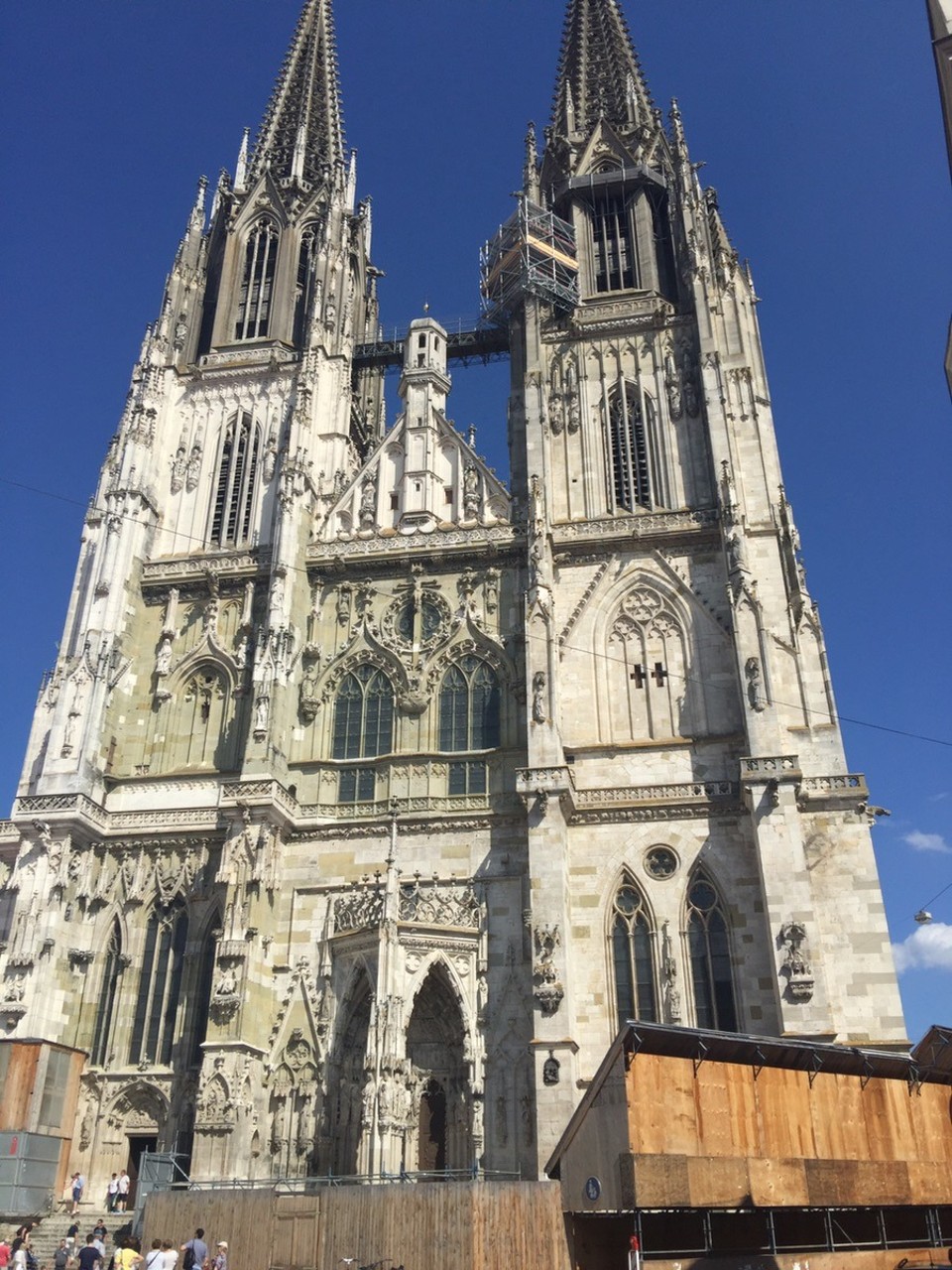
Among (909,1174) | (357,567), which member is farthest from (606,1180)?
(357,567)

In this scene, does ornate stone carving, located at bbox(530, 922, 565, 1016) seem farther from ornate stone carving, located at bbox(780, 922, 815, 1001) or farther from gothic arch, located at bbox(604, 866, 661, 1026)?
ornate stone carving, located at bbox(780, 922, 815, 1001)

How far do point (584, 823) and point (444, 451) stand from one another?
13.2 meters

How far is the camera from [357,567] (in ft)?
104

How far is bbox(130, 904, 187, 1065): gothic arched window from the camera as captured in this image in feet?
85.1

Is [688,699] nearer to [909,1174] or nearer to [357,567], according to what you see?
[357,567]

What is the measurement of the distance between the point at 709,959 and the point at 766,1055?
309 inches

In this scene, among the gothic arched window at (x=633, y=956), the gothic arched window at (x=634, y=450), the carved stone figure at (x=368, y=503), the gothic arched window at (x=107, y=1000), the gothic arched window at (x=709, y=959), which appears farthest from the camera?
the carved stone figure at (x=368, y=503)

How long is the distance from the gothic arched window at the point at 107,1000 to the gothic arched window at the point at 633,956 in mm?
12414

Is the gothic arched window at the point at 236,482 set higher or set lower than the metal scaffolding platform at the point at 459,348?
lower

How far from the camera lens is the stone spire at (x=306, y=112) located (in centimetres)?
4231

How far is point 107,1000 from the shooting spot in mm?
26469

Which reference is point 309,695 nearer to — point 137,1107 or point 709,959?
point 137,1107

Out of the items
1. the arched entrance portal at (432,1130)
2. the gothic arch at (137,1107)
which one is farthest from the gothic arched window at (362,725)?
the gothic arch at (137,1107)

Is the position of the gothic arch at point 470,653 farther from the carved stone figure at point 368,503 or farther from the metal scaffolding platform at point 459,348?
the metal scaffolding platform at point 459,348
